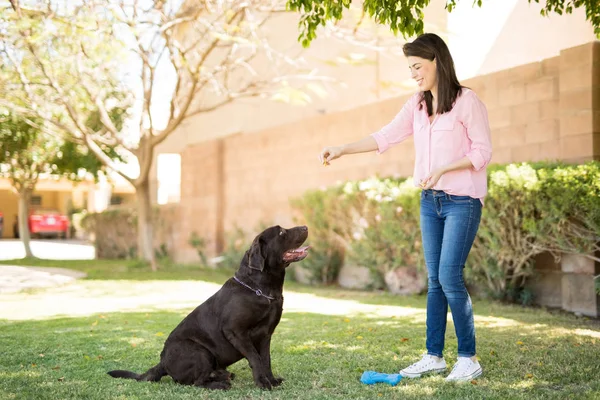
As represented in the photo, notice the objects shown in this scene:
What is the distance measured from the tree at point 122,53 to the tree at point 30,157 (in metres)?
1.92

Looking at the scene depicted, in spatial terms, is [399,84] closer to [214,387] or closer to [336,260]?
[336,260]

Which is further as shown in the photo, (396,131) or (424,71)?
(396,131)

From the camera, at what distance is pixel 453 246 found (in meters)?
4.38

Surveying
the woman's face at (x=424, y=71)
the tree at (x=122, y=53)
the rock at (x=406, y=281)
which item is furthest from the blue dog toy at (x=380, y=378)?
the tree at (x=122, y=53)

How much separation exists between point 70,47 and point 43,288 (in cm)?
453

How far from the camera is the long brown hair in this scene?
14.7 ft

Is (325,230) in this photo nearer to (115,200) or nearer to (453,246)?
(453,246)

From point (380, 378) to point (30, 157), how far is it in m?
16.4

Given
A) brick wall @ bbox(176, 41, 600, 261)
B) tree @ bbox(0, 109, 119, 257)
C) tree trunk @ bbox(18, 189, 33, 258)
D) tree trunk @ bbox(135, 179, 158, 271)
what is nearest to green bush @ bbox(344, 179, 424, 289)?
brick wall @ bbox(176, 41, 600, 261)

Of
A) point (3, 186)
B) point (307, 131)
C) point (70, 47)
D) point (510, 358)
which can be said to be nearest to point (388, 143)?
point (510, 358)

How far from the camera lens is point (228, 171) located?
1606cm

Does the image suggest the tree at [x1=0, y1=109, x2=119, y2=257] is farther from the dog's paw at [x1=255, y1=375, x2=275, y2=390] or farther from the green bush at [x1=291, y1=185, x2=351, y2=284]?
the dog's paw at [x1=255, y1=375, x2=275, y2=390]

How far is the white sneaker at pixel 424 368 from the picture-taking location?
4.62m

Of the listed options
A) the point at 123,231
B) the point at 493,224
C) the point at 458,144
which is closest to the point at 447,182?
the point at 458,144
